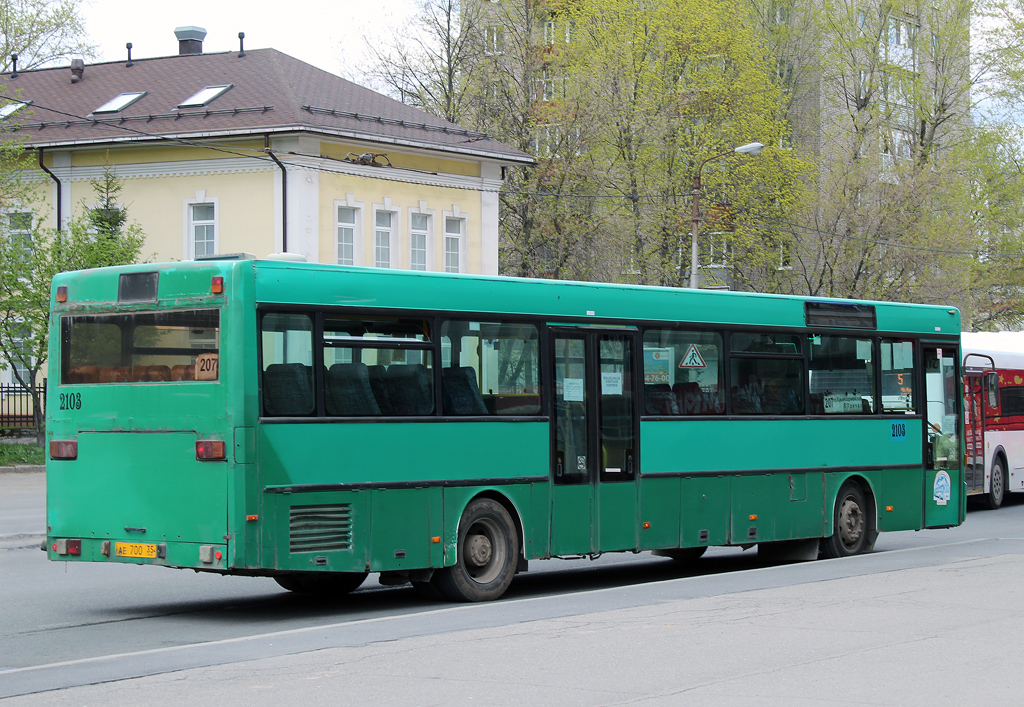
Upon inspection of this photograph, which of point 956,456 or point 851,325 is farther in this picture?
point 956,456

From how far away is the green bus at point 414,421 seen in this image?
1109cm

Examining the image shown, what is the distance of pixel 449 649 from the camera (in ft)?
30.9

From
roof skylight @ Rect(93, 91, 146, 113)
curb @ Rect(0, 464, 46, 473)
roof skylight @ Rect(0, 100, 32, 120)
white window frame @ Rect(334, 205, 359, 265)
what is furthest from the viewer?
roof skylight @ Rect(93, 91, 146, 113)

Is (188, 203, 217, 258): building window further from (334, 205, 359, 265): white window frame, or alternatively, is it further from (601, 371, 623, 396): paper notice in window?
(601, 371, 623, 396): paper notice in window

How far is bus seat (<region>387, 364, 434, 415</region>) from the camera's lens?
12.0 m

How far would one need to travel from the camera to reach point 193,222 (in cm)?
3741

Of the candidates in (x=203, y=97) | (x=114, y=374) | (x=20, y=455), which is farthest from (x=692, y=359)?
(x=203, y=97)

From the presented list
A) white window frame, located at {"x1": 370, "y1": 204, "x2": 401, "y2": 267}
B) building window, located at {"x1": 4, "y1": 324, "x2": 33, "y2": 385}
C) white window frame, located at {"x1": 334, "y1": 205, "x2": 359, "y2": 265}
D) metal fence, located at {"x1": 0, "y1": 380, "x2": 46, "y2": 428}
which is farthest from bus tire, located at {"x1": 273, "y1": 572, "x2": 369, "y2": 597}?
white window frame, located at {"x1": 370, "y1": 204, "x2": 401, "y2": 267}

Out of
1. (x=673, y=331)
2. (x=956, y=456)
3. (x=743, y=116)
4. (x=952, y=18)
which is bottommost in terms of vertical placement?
Result: (x=956, y=456)

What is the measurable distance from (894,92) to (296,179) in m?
23.9

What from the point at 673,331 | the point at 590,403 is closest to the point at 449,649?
the point at 590,403

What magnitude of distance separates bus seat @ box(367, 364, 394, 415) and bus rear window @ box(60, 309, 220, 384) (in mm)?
1400

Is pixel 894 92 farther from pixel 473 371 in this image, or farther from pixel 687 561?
pixel 473 371

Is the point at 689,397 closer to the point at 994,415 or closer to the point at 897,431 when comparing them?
the point at 897,431
